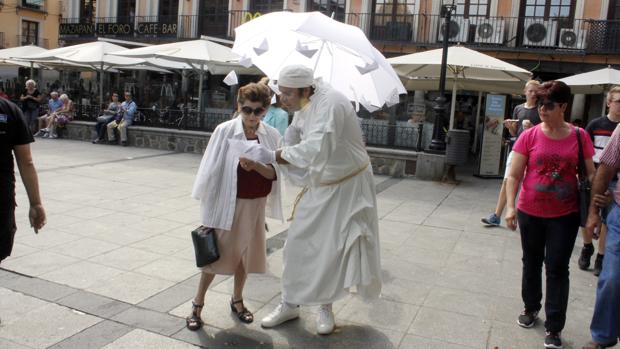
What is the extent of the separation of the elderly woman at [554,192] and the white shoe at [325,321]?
145cm

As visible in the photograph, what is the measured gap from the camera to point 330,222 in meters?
3.51

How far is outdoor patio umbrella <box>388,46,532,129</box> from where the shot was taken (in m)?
10.4

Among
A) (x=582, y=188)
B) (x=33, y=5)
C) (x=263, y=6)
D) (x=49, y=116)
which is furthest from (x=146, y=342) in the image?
(x=33, y=5)

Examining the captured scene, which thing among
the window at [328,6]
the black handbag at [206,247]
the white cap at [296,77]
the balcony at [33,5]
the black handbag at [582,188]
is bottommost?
the black handbag at [206,247]

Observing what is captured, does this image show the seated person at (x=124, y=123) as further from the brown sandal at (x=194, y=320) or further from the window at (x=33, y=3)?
the window at (x=33, y=3)

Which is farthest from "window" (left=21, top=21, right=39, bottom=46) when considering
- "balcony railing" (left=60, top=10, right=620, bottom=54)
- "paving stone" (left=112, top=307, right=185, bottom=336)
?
"paving stone" (left=112, top=307, right=185, bottom=336)

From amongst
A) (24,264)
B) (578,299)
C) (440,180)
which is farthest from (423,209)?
(24,264)

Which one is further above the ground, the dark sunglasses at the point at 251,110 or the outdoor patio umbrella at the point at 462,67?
the outdoor patio umbrella at the point at 462,67

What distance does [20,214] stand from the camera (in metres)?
6.40

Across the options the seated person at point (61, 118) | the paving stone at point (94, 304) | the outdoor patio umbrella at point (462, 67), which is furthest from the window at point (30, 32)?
the paving stone at point (94, 304)

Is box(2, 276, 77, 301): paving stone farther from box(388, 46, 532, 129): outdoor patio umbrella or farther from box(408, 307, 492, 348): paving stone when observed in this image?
box(388, 46, 532, 129): outdoor patio umbrella

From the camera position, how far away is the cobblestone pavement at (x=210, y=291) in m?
3.57

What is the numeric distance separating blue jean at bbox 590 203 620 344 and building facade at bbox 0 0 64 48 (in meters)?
38.3

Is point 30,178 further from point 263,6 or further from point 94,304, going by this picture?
point 263,6
